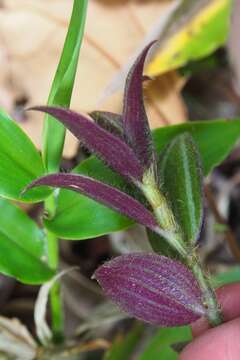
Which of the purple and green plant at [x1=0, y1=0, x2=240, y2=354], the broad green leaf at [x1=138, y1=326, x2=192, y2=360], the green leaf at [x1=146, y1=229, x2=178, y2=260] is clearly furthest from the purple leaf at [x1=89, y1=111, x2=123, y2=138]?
the broad green leaf at [x1=138, y1=326, x2=192, y2=360]

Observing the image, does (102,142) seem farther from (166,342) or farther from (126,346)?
(126,346)

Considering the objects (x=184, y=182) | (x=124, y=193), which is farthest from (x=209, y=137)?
(x=124, y=193)

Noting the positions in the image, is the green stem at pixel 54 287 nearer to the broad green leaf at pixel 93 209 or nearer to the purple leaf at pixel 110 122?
the broad green leaf at pixel 93 209

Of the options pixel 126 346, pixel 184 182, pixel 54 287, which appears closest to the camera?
pixel 184 182

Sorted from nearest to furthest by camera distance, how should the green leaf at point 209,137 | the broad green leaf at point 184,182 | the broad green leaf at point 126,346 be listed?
the broad green leaf at point 184,182
the green leaf at point 209,137
the broad green leaf at point 126,346

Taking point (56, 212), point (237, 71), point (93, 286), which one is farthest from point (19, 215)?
point (237, 71)

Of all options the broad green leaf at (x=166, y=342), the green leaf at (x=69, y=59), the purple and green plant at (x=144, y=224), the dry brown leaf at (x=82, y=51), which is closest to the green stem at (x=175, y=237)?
the purple and green plant at (x=144, y=224)
